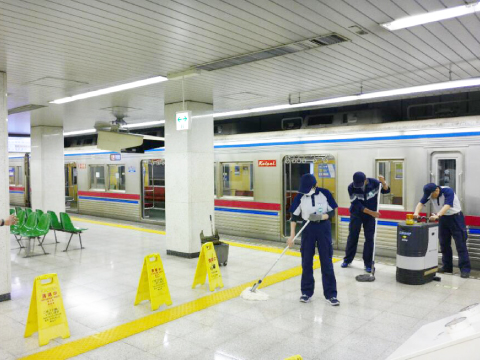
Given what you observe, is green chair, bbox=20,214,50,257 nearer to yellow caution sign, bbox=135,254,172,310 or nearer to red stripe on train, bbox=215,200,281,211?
yellow caution sign, bbox=135,254,172,310

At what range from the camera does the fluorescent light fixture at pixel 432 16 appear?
397 centimetres

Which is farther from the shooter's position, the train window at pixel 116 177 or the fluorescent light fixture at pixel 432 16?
the train window at pixel 116 177

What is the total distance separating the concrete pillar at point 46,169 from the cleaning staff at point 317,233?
360 inches

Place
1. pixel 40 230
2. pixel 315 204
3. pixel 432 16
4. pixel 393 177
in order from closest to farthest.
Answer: pixel 432 16 → pixel 315 204 → pixel 393 177 → pixel 40 230

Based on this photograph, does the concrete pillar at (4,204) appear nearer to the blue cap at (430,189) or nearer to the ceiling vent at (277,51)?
the ceiling vent at (277,51)

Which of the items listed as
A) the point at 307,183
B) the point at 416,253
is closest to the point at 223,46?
the point at 307,183

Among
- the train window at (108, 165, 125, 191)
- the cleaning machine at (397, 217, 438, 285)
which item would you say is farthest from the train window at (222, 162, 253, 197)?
the train window at (108, 165, 125, 191)

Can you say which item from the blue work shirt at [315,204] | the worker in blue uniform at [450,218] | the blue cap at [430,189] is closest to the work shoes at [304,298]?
the blue work shirt at [315,204]

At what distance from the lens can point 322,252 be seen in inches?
218

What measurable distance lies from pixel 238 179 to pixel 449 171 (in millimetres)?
5279

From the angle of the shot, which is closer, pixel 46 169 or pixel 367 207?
pixel 367 207

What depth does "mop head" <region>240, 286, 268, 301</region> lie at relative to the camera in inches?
229

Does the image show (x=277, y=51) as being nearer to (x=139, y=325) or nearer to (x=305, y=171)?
(x=139, y=325)

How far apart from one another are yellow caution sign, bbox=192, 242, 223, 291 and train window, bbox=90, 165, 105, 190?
10747 millimetres
